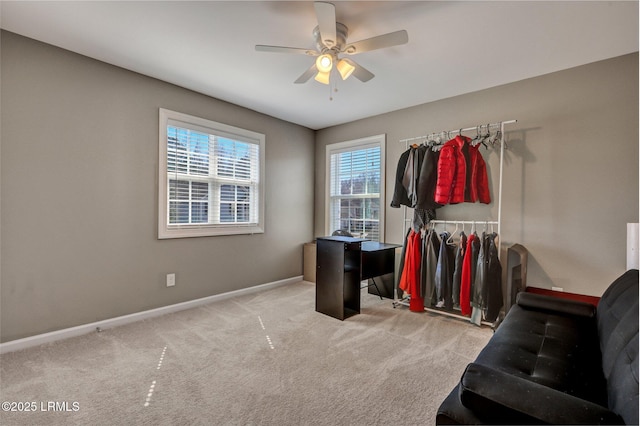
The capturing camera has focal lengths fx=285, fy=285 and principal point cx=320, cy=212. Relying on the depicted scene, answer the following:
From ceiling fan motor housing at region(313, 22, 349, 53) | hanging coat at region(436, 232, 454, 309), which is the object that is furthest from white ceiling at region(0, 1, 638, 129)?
hanging coat at region(436, 232, 454, 309)

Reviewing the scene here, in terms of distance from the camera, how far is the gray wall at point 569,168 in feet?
8.18

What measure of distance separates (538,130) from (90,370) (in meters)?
4.40

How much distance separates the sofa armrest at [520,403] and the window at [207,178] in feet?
10.3

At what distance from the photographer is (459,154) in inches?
118

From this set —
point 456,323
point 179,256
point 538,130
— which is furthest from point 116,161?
point 538,130

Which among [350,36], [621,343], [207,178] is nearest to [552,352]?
[621,343]

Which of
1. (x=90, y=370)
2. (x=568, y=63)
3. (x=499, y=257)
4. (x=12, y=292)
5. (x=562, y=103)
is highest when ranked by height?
(x=568, y=63)

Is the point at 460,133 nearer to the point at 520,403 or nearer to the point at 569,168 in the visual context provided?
the point at 569,168

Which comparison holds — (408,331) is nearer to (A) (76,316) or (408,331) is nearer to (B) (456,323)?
(B) (456,323)

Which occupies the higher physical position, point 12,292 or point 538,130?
point 538,130

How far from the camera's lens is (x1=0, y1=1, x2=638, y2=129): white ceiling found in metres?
1.96

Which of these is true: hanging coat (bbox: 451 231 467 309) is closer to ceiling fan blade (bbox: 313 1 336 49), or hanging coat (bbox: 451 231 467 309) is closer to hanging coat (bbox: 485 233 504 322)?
hanging coat (bbox: 485 233 504 322)

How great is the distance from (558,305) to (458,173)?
4.87 feet

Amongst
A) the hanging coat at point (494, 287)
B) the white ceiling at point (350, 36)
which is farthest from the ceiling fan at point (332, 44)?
the hanging coat at point (494, 287)
